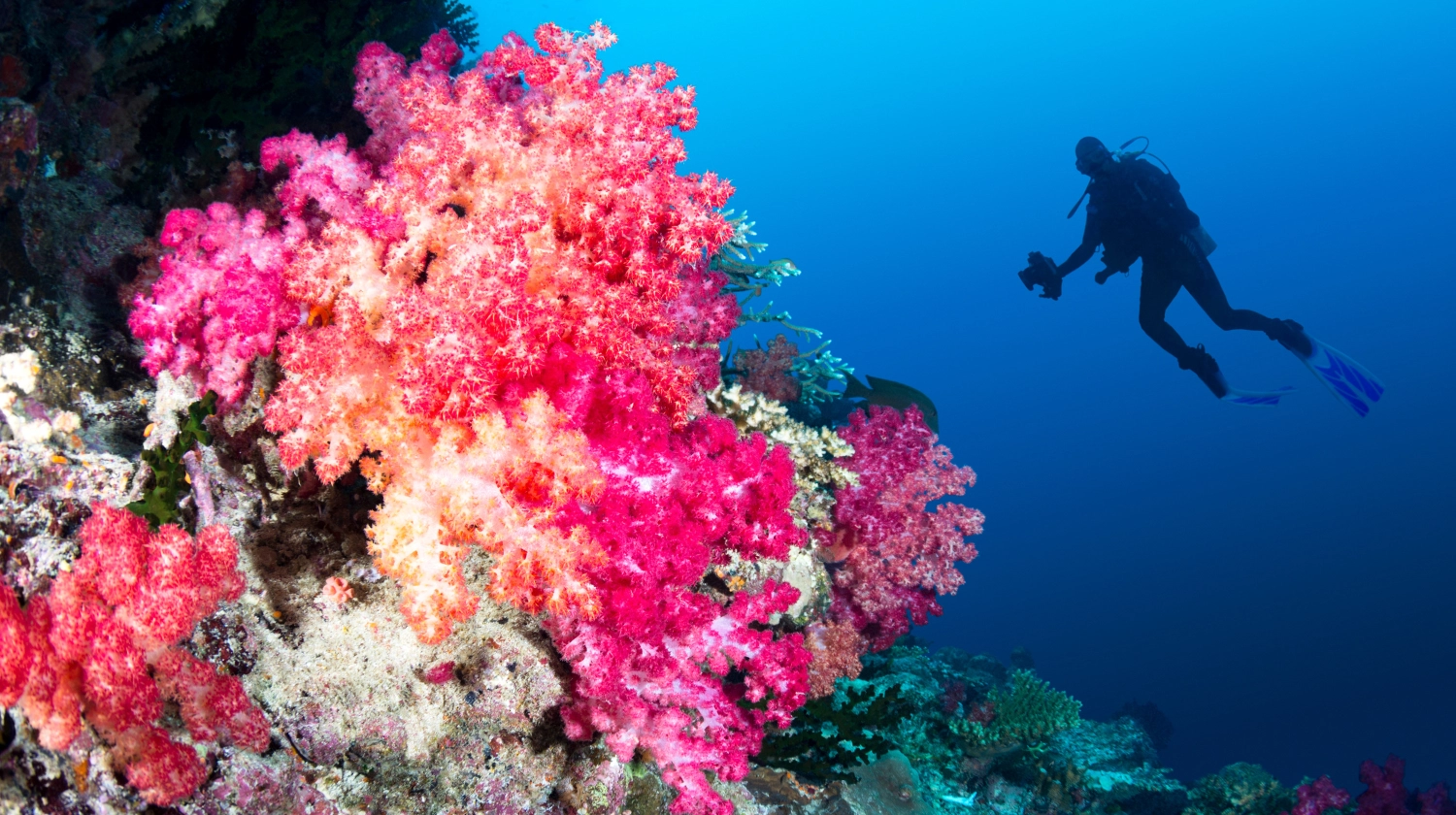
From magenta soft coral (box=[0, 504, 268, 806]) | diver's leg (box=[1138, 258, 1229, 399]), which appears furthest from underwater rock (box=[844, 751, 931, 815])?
diver's leg (box=[1138, 258, 1229, 399])

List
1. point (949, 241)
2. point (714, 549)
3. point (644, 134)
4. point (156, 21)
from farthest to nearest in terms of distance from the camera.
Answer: point (949, 241), point (156, 21), point (714, 549), point (644, 134)

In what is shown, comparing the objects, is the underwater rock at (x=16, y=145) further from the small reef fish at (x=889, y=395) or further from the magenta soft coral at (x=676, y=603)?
the small reef fish at (x=889, y=395)

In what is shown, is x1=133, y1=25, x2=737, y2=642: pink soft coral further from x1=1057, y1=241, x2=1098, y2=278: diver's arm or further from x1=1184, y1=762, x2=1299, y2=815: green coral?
x1=1184, y1=762, x2=1299, y2=815: green coral

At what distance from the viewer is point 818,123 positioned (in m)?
140

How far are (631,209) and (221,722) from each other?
6.74ft

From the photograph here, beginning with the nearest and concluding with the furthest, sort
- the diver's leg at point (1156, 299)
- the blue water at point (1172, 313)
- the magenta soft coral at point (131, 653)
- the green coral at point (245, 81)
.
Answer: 1. the magenta soft coral at point (131, 653)
2. the green coral at point (245, 81)
3. the diver's leg at point (1156, 299)
4. the blue water at point (1172, 313)

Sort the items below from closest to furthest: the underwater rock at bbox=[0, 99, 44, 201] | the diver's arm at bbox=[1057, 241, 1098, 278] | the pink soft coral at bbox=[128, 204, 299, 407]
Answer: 1. the pink soft coral at bbox=[128, 204, 299, 407]
2. the underwater rock at bbox=[0, 99, 44, 201]
3. the diver's arm at bbox=[1057, 241, 1098, 278]

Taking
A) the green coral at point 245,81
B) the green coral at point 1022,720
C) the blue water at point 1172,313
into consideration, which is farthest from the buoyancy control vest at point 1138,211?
Answer: the blue water at point 1172,313

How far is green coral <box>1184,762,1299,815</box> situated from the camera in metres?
8.47

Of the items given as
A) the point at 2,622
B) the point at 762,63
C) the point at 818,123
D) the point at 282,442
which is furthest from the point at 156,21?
the point at 762,63

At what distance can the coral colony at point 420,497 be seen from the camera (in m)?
1.67

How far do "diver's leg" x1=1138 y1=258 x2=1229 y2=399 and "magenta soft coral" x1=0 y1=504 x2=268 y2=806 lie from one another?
1048cm

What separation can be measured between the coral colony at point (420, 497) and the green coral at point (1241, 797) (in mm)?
9217

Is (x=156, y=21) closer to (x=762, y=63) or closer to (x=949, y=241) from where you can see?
(x=949, y=241)
